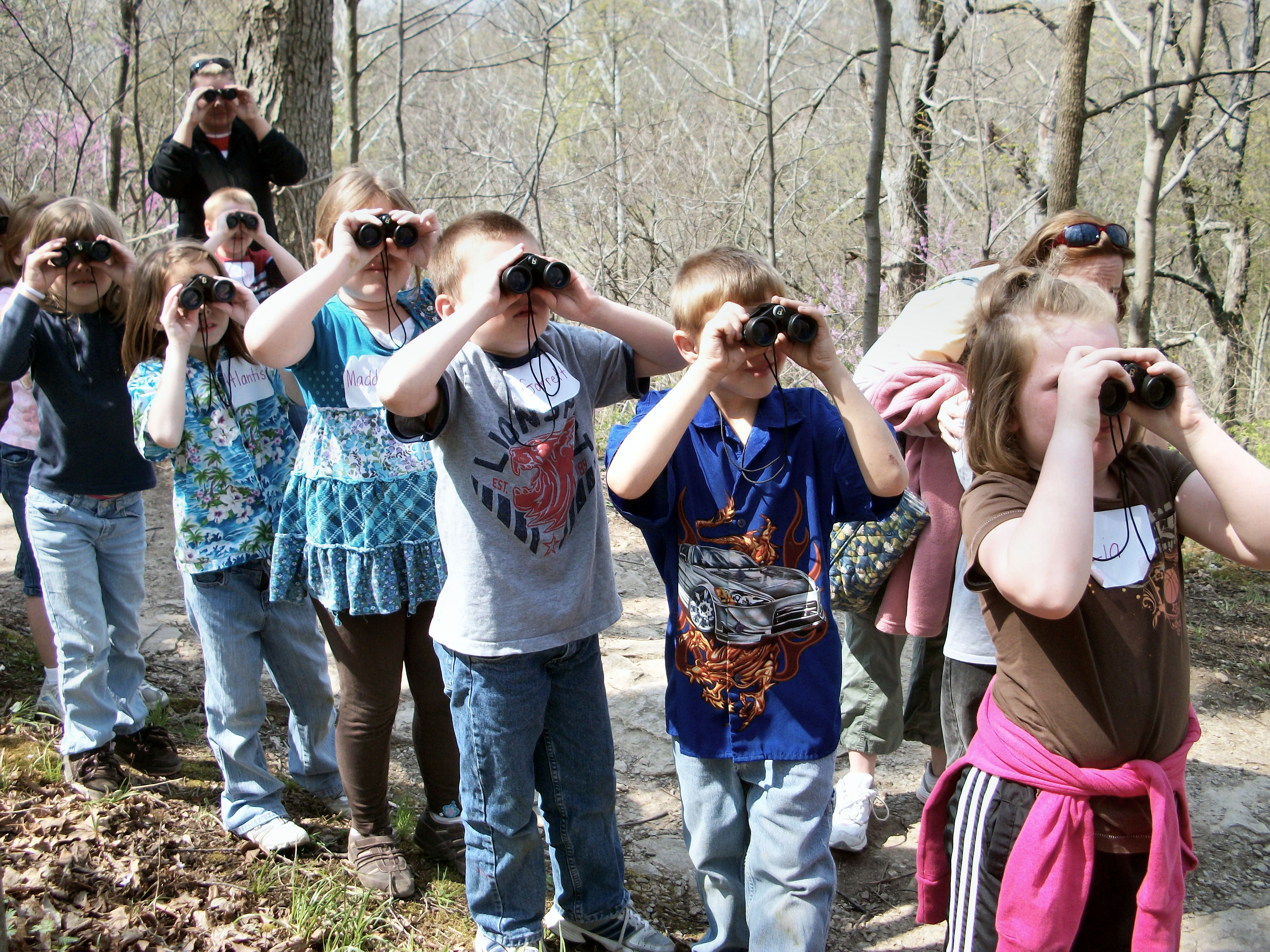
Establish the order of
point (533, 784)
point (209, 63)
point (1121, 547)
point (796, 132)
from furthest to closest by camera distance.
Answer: point (796, 132) < point (209, 63) < point (533, 784) < point (1121, 547)

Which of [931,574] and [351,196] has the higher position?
[351,196]

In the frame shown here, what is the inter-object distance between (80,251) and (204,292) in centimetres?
61

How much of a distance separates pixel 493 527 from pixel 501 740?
49 centimetres

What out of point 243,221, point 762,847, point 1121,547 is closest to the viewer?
point 1121,547

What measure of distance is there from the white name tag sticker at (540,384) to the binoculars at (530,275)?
0.24 m

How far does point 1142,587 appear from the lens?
5.42 ft

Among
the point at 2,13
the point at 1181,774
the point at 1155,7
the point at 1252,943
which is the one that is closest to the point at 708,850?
the point at 1181,774

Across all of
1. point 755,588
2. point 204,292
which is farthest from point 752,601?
point 204,292

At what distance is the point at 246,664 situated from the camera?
277 centimetres

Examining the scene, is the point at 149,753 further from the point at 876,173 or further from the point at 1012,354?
the point at 876,173

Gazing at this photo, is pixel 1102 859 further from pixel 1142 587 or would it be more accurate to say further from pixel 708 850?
pixel 708 850

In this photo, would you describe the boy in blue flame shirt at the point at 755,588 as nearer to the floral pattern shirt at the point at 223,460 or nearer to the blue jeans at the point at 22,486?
the floral pattern shirt at the point at 223,460

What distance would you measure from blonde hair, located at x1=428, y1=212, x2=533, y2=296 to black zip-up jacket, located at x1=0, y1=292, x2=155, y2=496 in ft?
4.73

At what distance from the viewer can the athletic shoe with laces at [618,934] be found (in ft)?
7.68
